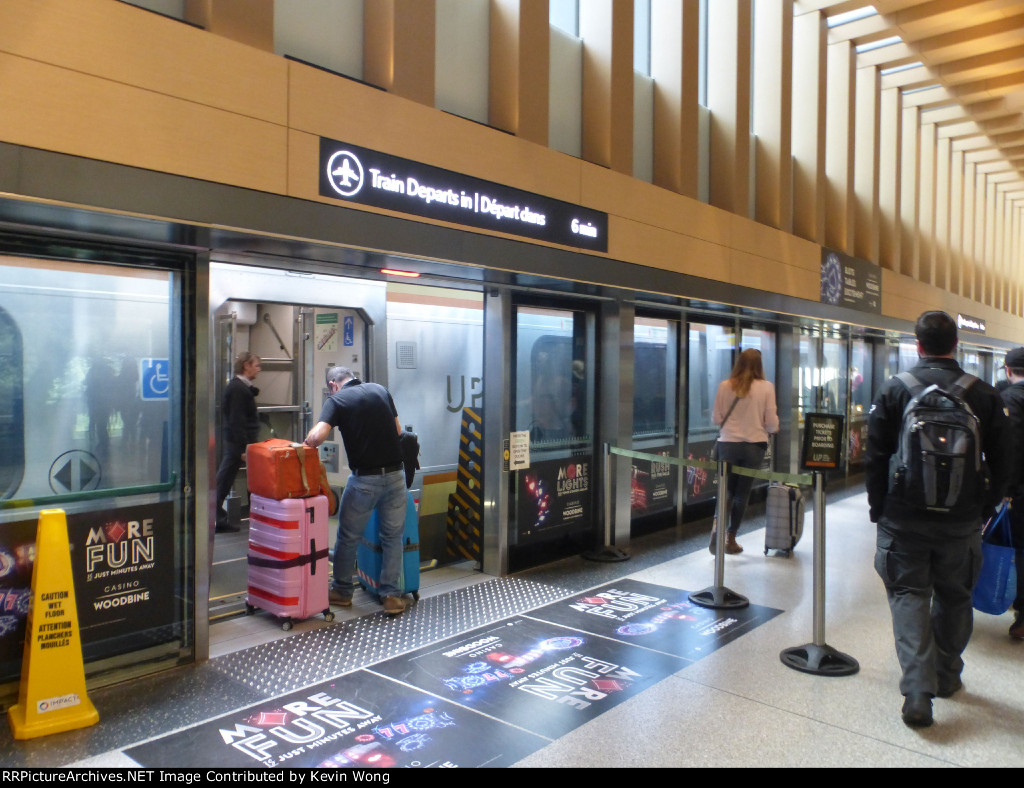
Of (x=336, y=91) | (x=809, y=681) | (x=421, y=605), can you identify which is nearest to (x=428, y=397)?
(x=421, y=605)

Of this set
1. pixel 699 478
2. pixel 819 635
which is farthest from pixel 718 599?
pixel 699 478

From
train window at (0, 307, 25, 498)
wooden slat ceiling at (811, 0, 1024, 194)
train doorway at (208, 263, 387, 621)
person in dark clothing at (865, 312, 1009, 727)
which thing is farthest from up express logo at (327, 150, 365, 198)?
wooden slat ceiling at (811, 0, 1024, 194)

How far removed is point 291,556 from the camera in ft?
15.0

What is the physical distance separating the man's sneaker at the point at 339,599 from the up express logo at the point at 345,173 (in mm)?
2576

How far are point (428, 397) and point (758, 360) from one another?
2.84m

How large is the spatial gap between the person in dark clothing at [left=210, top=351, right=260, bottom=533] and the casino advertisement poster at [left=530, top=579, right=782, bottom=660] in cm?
312

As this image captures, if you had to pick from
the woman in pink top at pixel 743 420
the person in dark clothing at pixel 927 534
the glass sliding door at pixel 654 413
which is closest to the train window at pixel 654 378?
the glass sliding door at pixel 654 413

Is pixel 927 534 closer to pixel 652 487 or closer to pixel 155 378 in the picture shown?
pixel 155 378

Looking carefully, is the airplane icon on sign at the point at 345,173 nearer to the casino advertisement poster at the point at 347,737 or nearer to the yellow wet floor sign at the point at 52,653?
the yellow wet floor sign at the point at 52,653

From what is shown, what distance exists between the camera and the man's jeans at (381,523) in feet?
16.1

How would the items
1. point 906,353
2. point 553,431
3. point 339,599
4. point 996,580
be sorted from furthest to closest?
point 906,353 → point 553,431 → point 339,599 → point 996,580

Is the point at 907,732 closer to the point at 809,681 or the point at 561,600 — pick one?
the point at 809,681

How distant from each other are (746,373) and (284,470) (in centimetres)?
388

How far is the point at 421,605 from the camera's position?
5.08m
